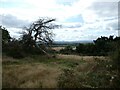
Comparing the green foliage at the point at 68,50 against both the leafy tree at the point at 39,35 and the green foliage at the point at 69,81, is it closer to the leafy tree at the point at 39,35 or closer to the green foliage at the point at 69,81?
the leafy tree at the point at 39,35

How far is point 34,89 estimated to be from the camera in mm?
10391

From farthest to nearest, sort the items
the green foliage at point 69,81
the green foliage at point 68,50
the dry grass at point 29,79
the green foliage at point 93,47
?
the green foliage at point 68,50 → the green foliage at point 93,47 → the dry grass at point 29,79 → the green foliage at point 69,81

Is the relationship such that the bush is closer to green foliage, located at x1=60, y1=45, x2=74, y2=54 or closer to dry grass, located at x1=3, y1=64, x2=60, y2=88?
dry grass, located at x1=3, y1=64, x2=60, y2=88

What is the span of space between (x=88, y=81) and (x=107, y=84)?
2.63 feet

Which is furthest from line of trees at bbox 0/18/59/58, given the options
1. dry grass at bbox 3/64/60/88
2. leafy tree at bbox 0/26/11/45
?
dry grass at bbox 3/64/60/88

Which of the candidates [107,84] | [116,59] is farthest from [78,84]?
[116,59]

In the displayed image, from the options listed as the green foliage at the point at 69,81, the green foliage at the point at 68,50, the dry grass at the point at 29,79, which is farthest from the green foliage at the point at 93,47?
the green foliage at the point at 69,81

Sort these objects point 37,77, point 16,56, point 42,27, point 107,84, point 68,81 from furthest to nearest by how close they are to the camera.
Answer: point 42,27, point 16,56, point 37,77, point 68,81, point 107,84

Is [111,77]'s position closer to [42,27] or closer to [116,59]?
[116,59]

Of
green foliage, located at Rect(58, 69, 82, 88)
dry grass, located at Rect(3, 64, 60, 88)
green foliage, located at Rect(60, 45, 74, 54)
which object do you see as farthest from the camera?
green foliage, located at Rect(60, 45, 74, 54)

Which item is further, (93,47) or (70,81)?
(93,47)

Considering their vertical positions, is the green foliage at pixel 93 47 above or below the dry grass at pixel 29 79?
above

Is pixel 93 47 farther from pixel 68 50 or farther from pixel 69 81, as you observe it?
pixel 69 81

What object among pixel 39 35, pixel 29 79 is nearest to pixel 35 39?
pixel 39 35
